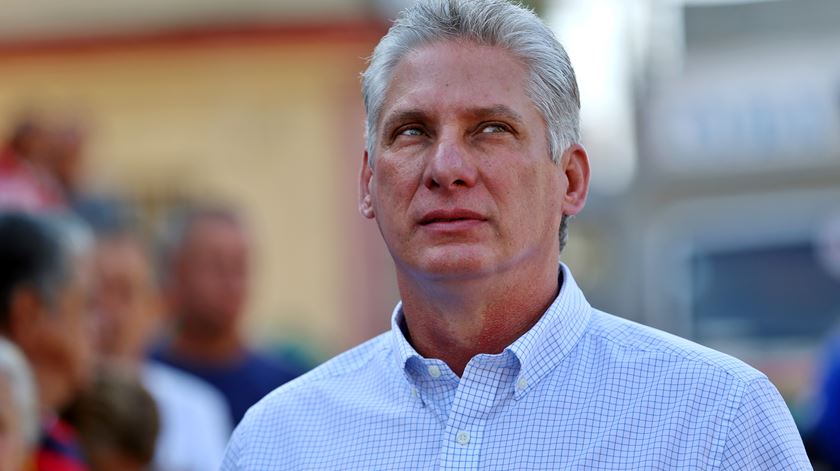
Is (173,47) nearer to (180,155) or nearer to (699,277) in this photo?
(180,155)

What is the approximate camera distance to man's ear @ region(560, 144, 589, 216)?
2938 millimetres

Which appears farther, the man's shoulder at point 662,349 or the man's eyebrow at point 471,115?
the man's eyebrow at point 471,115

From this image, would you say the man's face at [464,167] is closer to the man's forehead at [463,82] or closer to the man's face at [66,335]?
the man's forehead at [463,82]

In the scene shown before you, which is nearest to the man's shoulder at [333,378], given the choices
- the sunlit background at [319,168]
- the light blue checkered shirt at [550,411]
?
the light blue checkered shirt at [550,411]

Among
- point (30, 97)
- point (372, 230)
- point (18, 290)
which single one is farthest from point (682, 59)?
point (18, 290)

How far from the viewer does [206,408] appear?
6148 mm

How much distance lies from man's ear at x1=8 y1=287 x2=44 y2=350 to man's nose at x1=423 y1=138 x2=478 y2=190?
2385 mm

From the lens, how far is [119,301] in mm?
6148

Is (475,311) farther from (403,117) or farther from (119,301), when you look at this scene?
(119,301)

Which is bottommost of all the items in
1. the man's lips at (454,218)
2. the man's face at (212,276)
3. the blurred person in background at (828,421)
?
the blurred person in background at (828,421)

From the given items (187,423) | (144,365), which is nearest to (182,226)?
(144,365)

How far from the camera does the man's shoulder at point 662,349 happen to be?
2619mm

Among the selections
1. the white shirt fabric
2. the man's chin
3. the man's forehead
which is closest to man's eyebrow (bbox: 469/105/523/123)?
the man's forehead

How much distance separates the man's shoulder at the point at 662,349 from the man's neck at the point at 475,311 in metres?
0.12
